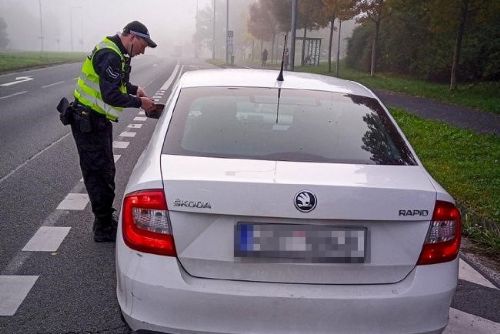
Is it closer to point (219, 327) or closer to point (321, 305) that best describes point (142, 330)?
point (219, 327)

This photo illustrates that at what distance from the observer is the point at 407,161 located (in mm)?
2850

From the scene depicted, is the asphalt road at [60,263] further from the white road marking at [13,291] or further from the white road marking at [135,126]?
the white road marking at [135,126]

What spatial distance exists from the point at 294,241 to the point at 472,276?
242cm

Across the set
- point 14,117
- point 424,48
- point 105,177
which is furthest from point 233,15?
point 105,177

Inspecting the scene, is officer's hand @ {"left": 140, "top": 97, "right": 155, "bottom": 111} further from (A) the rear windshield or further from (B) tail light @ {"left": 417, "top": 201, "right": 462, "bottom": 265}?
(B) tail light @ {"left": 417, "top": 201, "right": 462, "bottom": 265}

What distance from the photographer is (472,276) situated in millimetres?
4156

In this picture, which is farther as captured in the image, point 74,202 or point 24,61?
point 24,61

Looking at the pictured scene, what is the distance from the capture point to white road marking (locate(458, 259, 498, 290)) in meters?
4.05

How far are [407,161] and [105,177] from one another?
258cm

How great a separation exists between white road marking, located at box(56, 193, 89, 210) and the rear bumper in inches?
130

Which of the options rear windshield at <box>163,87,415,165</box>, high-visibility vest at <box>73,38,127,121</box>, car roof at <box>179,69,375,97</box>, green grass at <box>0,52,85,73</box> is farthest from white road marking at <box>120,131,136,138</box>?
green grass at <box>0,52,85,73</box>

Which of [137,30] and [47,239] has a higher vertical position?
[137,30]

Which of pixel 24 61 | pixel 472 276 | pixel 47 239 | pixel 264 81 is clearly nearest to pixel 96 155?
pixel 47 239

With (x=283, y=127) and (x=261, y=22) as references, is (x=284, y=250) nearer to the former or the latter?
(x=283, y=127)
